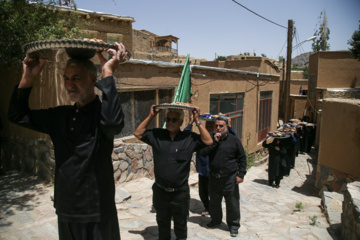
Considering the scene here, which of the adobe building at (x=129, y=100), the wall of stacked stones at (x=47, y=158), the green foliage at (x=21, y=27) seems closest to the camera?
the green foliage at (x=21, y=27)

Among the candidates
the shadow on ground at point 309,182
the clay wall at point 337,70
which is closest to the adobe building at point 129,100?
the shadow on ground at point 309,182

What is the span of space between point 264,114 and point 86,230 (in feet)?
47.9

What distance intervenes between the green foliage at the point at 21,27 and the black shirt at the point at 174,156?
158 inches

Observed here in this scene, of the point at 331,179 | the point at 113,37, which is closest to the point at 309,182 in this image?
the point at 331,179

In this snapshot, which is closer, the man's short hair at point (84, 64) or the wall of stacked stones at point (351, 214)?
the man's short hair at point (84, 64)

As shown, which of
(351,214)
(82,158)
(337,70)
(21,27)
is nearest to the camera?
(82,158)

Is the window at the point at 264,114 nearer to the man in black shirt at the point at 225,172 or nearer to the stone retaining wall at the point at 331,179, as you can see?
the stone retaining wall at the point at 331,179

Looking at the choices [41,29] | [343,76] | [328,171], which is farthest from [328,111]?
[343,76]

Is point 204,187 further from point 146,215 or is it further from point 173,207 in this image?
point 173,207

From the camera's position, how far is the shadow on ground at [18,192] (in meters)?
4.64

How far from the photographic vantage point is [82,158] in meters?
1.78

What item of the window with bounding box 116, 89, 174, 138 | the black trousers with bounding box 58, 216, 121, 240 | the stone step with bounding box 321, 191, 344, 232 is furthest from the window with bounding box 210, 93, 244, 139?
the black trousers with bounding box 58, 216, 121, 240

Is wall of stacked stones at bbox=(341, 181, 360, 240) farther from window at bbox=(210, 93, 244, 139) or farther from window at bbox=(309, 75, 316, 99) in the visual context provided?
window at bbox=(309, 75, 316, 99)

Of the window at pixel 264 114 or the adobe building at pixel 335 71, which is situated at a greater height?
the adobe building at pixel 335 71
